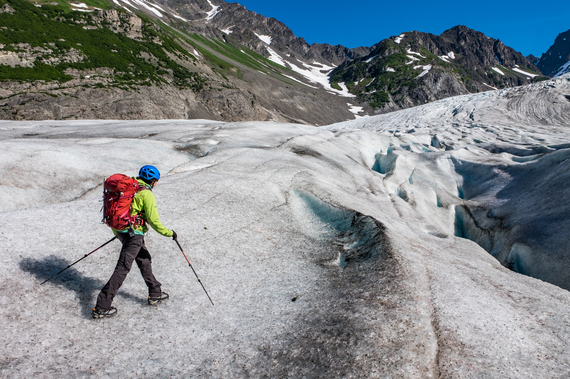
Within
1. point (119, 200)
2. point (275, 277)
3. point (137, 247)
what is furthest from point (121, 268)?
point (275, 277)

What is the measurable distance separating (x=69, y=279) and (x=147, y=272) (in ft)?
6.16

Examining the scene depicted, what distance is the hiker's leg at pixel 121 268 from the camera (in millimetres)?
5574

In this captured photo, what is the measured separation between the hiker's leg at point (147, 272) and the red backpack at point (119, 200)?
0.72 m

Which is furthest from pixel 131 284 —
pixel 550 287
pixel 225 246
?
pixel 550 287

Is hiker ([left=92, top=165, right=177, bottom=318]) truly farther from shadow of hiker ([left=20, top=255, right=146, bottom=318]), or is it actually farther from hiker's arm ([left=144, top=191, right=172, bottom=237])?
shadow of hiker ([left=20, top=255, right=146, bottom=318])

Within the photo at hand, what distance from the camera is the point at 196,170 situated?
14695mm

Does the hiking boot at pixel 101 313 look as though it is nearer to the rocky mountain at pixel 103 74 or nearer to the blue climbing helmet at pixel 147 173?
the blue climbing helmet at pixel 147 173

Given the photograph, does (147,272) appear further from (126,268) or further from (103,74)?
(103,74)

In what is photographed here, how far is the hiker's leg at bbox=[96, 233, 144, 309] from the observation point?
18.3 ft

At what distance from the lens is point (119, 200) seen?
5.70 metres

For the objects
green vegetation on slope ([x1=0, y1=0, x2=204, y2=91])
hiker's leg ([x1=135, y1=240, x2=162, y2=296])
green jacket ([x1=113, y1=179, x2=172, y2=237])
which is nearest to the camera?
green jacket ([x1=113, y1=179, x2=172, y2=237])

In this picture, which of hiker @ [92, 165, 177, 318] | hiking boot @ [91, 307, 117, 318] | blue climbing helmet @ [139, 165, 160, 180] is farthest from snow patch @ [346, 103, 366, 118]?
hiking boot @ [91, 307, 117, 318]

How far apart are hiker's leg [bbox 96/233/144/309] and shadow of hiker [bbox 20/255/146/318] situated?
1.74 feet

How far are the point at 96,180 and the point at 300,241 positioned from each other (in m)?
10.1
